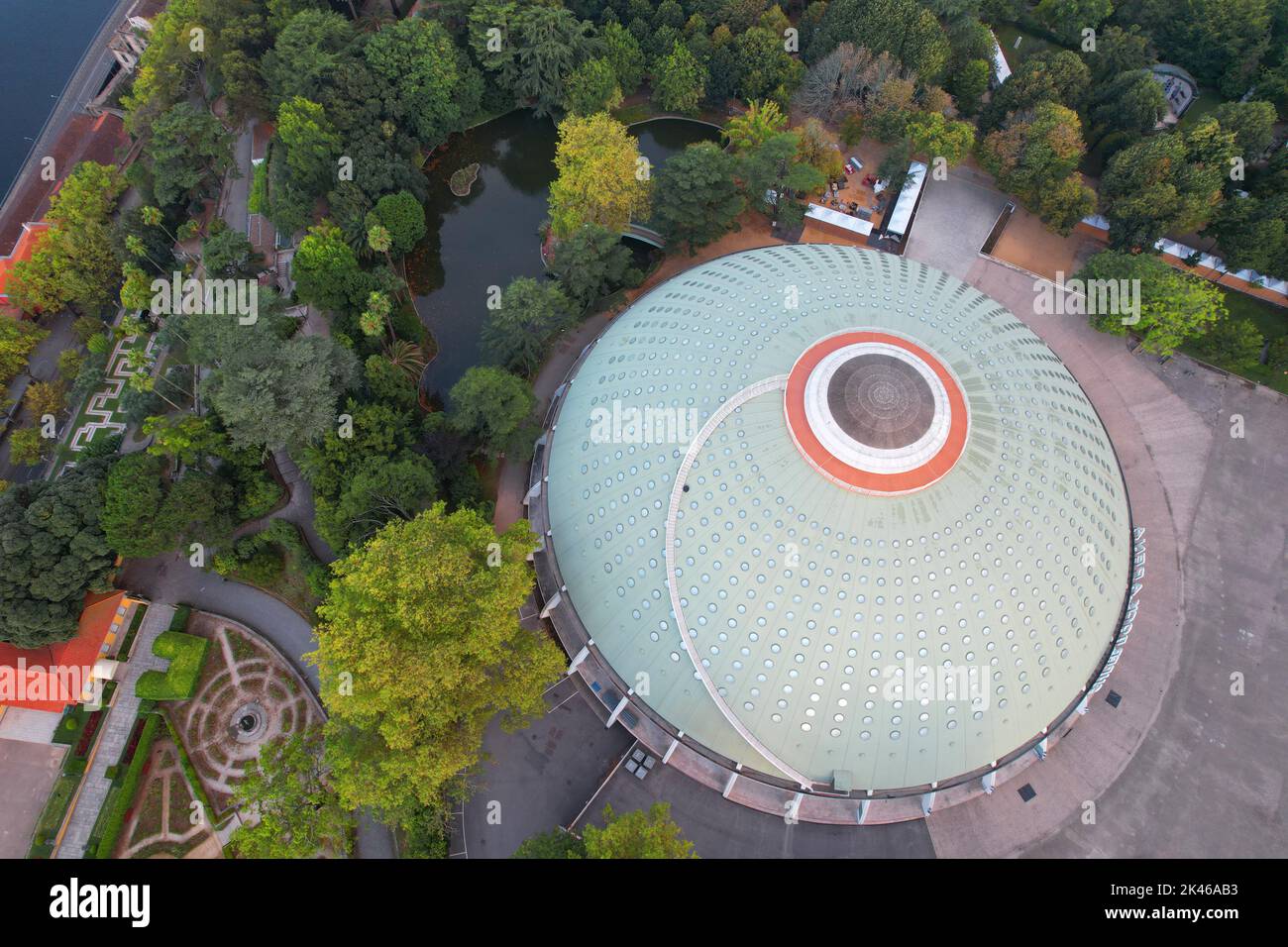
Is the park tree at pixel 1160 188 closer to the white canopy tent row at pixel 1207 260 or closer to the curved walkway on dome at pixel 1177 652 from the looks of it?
the white canopy tent row at pixel 1207 260

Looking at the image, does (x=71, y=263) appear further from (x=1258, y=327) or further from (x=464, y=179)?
(x=1258, y=327)

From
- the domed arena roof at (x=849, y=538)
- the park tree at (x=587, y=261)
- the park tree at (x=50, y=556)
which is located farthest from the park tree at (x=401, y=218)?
the park tree at (x=50, y=556)

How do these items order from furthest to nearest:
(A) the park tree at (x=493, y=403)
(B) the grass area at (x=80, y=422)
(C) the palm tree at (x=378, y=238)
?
(C) the palm tree at (x=378, y=238) → (B) the grass area at (x=80, y=422) → (A) the park tree at (x=493, y=403)

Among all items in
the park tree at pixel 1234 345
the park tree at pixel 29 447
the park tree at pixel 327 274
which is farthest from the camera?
the park tree at pixel 1234 345

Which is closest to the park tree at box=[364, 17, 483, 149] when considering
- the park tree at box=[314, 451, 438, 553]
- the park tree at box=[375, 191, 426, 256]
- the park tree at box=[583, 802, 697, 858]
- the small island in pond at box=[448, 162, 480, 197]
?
the small island in pond at box=[448, 162, 480, 197]

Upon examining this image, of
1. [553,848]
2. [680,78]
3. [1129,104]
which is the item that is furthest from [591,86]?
[553,848]

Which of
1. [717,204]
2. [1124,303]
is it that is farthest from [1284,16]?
[717,204]
